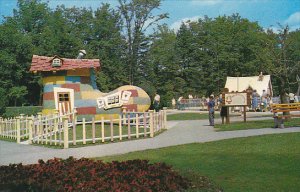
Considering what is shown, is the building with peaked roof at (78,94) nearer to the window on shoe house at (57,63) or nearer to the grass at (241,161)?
the window on shoe house at (57,63)

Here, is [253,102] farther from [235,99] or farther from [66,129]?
[66,129]

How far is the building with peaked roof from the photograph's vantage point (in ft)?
84.5

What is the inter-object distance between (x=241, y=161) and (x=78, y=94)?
53.5ft

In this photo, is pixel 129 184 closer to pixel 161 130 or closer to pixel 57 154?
pixel 57 154

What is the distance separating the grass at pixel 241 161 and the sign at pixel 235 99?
970 centimetres

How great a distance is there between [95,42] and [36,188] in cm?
5564

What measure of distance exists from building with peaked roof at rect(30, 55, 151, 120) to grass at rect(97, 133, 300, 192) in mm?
10592

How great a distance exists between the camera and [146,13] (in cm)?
6062

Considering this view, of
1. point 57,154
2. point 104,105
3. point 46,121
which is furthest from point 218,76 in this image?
point 57,154

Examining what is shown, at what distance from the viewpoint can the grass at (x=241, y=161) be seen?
8664 millimetres

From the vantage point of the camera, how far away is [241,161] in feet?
37.2

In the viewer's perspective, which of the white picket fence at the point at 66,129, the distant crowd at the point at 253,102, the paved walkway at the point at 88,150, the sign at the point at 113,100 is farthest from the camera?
the distant crowd at the point at 253,102

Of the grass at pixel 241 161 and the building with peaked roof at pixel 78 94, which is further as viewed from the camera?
the building with peaked roof at pixel 78 94

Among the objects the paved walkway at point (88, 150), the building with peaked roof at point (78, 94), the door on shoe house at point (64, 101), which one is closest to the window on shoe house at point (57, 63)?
the building with peaked roof at point (78, 94)
